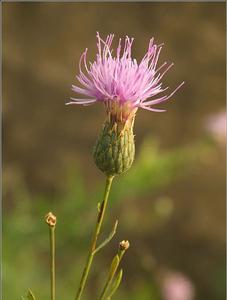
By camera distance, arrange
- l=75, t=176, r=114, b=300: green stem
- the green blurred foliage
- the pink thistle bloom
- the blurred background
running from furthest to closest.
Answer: the blurred background, the green blurred foliage, the pink thistle bloom, l=75, t=176, r=114, b=300: green stem

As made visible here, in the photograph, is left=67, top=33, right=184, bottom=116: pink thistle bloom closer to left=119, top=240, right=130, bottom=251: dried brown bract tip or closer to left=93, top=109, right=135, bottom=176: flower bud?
left=93, top=109, right=135, bottom=176: flower bud

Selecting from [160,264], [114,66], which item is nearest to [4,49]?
[160,264]

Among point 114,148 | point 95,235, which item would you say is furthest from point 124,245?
point 114,148

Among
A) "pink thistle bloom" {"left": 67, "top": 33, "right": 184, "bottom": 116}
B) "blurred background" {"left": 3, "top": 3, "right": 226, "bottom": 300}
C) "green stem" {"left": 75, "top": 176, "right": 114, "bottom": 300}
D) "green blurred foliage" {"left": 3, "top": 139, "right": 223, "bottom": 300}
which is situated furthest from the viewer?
"blurred background" {"left": 3, "top": 3, "right": 226, "bottom": 300}

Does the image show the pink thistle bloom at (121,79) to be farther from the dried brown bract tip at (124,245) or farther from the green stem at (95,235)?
the dried brown bract tip at (124,245)

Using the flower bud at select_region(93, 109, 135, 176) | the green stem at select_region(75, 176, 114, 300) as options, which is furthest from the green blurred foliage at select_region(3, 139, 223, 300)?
the green stem at select_region(75, 176, 114, 300)

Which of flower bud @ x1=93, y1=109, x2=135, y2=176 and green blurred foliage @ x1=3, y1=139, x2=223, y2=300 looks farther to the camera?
green blurred foliage @ x1=3, y1=139, x2=223, y2=300

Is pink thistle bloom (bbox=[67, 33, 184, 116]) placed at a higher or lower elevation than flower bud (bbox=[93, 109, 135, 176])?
higher

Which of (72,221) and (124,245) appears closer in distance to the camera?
(124,245)

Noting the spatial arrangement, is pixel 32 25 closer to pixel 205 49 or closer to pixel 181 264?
pixel 205 49

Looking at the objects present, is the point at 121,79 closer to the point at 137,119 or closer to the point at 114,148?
the point at 114,148
